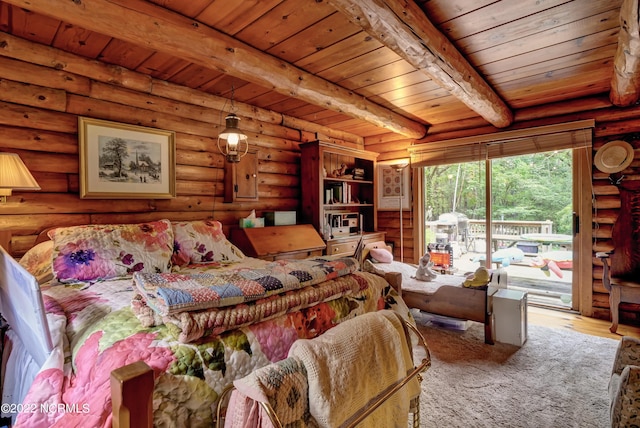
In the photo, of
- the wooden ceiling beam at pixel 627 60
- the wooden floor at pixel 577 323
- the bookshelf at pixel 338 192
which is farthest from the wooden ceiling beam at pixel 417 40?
the wooden floor at pixel 577 323

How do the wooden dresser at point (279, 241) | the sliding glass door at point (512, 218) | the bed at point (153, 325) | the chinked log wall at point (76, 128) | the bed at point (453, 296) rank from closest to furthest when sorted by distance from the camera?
1. the bed at point (153, 325)
2. the chinked log wall at point (76, 128)
3. the bed at point (453, 296)
4. the wooden dresser at point (279, 241)
5. the sliding glass door at point (512, 218)

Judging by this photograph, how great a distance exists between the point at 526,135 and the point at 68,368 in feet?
14.3

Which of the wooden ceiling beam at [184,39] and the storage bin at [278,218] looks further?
the storage bin at [278,218]

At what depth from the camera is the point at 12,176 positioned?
6.07ft

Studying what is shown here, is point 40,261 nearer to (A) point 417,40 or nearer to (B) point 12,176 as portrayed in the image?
(B) point 12,176

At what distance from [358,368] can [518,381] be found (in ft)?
5.81

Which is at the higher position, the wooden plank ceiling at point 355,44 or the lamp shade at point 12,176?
the wooden plank ceiling at point 355,44

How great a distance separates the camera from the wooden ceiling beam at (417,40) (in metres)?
1.63

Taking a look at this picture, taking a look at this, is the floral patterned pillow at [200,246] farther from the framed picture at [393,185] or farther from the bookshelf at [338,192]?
the framed picture at [393,185]

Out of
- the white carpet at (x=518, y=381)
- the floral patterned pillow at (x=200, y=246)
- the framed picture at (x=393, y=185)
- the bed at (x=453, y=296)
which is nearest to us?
the white carpet at (x=518, y=381)

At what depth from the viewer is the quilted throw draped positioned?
111 centimetres

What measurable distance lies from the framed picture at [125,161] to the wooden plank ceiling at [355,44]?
530 millimetres

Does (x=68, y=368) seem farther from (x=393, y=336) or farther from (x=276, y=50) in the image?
(x=276, y=50)

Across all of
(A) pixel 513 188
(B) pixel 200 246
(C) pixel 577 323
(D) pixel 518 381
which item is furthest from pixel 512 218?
(B) pixel 200 246
